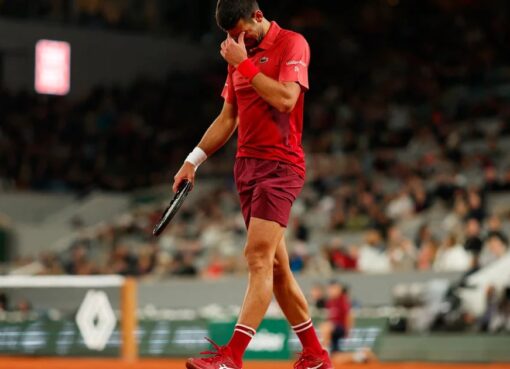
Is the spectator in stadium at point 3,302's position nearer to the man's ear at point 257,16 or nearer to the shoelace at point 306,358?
the shoelace at point 306,358

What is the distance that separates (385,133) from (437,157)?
113 inches

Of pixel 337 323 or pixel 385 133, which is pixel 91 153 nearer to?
pixel 385 133

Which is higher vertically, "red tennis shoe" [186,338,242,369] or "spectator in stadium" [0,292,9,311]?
"red tennis shoe" [186,338,242,369]

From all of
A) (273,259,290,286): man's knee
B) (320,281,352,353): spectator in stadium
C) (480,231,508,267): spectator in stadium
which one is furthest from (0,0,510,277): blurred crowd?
(273,259,290,286): man's knee

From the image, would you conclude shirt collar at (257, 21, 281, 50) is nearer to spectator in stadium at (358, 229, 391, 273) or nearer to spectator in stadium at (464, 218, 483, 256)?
spectator in stadium at (464, 218, 483, 256)

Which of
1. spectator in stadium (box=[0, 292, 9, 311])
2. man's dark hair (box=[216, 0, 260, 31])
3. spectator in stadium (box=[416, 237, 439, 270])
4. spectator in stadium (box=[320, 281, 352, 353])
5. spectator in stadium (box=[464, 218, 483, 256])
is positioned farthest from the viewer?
spectator in stadium (box=[416, 237, 439, 270])

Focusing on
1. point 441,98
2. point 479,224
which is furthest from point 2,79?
point 479,224

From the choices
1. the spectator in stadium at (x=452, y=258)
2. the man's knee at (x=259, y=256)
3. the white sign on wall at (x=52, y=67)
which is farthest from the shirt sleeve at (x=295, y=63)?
the white sign on wall at (x=52, y=67)

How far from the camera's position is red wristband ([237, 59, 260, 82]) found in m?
6.62

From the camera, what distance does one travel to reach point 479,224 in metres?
17.4

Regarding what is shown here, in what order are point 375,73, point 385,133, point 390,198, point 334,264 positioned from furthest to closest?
point 375,73 < point 385,133 < point 390,198 < point 334,264

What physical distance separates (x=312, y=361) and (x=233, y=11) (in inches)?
82.6

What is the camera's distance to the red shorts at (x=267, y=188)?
6816 millimetres

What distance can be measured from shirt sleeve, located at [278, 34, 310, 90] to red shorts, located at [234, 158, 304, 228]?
50 centimetres
